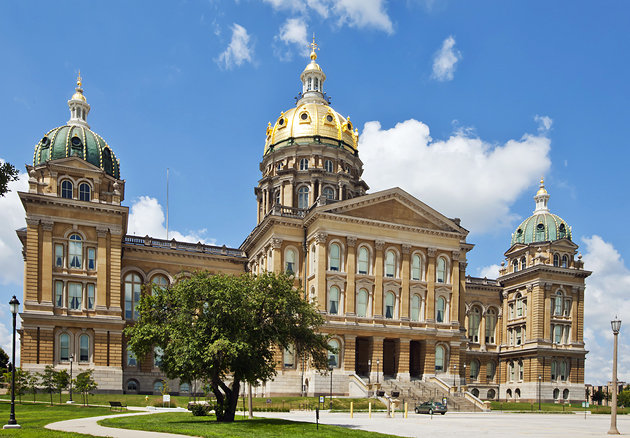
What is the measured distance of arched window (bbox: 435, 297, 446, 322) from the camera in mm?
67637

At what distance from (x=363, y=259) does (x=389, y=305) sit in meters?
5.50

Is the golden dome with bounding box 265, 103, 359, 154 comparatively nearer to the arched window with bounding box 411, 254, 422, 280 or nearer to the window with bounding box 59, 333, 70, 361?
the arched window with bounding box 411, 254, 422, 280

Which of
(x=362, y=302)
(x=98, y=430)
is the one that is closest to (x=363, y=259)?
(x=362, y=302)

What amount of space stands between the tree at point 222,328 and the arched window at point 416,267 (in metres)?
31.1

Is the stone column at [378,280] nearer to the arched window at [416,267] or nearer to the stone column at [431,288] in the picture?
the arched window at [416,267]

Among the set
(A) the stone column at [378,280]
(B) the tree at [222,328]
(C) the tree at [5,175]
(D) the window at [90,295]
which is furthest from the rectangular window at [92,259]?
(C) the tree at [5,175]

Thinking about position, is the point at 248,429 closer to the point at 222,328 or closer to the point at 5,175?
the point at 222,328

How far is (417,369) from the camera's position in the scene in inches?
2672

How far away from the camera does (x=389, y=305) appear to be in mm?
65938

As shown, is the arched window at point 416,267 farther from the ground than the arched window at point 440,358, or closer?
farther from the ground

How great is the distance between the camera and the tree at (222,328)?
34.0 m

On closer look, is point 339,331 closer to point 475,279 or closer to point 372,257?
point 372,257

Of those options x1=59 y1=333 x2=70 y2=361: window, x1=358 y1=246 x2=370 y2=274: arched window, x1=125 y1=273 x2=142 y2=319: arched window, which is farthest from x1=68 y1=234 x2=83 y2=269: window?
x1=358 y1=246 x2=370 y2=274: arched window

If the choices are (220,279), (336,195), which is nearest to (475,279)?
(336,195)
